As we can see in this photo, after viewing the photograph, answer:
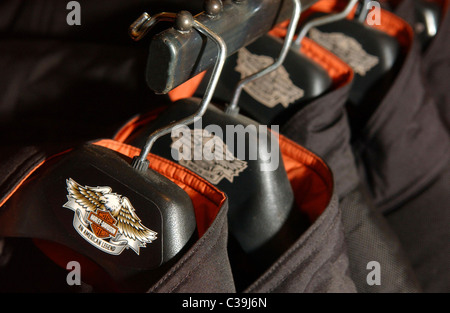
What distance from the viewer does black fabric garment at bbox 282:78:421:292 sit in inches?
23.2

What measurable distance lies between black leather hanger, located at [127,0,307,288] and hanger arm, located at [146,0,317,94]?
0.06 m

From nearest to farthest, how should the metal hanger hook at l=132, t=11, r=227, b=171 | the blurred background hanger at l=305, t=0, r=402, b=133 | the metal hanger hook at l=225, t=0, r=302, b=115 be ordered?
1. the metal hanger hook at l=132, t=11, r=227, b=171
2. the metal hanger hook at l=225, t=0, r=302, b=115
3. the blurred background hanger at l=305, t=0, r=402, b=133

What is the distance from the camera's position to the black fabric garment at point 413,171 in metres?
0.70

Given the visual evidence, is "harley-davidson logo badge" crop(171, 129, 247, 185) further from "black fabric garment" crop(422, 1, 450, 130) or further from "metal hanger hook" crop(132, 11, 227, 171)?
"black fabric garment" crop(422, 1, 450, 130)

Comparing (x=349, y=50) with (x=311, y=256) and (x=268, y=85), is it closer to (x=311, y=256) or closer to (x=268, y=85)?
(x=268, y=85)

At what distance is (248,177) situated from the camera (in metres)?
0.51

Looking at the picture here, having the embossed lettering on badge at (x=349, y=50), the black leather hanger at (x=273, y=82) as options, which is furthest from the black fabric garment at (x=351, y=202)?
the embossed lettering on badge at (x=349, y=50)

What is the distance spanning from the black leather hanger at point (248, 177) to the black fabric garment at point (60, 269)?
8cm

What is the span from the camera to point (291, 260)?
0.45m

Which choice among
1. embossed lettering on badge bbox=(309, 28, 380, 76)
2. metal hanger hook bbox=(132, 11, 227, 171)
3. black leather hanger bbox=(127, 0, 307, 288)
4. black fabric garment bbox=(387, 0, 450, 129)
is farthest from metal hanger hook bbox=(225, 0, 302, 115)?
black fabric garment bbox=(387, 0, 450, 129)

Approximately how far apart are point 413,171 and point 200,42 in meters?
0.49

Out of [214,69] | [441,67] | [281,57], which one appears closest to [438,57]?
[441,67]

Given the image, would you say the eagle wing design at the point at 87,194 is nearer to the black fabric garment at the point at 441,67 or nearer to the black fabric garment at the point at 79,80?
the black fabric garment at the point at 79,80
